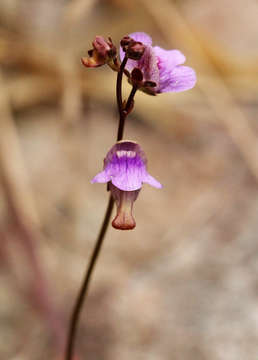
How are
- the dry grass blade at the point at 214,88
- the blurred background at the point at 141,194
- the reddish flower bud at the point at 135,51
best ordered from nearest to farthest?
the reddish flower bud at the point at 135,51 < the blurred background at the point at 141,194 < the dry grass blade at the point at 214,88

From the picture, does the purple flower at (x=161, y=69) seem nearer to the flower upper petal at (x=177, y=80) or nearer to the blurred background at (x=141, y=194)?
the flower upper petal at (x=177, y=80)

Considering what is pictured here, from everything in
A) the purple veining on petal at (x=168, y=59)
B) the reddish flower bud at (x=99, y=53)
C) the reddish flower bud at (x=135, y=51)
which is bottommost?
the reddish flower bud at (x=135, y=51)

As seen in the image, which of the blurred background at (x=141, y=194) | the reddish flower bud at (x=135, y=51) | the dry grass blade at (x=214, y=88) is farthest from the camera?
the dry grass blade at (x=214, y=88)

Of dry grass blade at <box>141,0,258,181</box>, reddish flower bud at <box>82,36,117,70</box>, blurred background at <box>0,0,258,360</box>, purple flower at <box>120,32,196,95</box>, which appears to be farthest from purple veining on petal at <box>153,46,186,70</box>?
dry grass blade at <box>141,0,258,181</box>

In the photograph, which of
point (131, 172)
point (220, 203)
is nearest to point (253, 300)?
point (220, 203)

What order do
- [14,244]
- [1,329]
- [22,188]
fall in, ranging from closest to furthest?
[1,329] → [14,244] → [22,188]

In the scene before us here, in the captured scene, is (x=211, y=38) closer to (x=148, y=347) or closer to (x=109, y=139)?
(x=109, y=139)

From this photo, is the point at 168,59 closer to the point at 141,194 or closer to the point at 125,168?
the point at 125,168

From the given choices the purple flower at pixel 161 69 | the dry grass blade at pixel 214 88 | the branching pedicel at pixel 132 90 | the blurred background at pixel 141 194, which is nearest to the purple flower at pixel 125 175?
the branching pedicel at pixel 132 90
